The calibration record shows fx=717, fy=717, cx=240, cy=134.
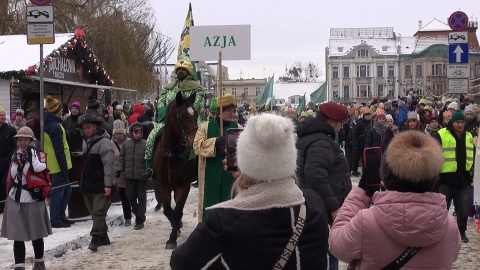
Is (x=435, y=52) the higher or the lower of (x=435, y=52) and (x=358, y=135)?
the higher

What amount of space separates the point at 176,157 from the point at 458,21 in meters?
6.91

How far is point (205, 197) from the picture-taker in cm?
832

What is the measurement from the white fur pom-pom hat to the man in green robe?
4.61 meters

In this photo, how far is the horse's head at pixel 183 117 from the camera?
9.53 metres

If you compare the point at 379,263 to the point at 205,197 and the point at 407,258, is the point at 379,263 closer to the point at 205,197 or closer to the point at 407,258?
the point at 407,258

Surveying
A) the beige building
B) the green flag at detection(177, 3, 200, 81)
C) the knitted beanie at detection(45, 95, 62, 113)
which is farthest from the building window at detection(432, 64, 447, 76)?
the knitted beanie at detection(45, 95, 62, 113)

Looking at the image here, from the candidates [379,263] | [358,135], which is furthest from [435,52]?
[379,263]

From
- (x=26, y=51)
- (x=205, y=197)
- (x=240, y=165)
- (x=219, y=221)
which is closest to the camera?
(x=219, y=221)

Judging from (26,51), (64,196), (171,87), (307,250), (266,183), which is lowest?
(64,196)

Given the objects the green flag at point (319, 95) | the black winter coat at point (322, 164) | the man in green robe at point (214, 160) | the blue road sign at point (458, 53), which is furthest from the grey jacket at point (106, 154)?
the green flag at point (319, 95)

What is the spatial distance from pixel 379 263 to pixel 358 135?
604 inches

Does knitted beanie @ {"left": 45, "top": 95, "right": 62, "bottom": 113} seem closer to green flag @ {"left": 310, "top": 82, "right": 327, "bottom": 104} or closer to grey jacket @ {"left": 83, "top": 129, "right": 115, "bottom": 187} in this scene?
grey jacket @ {"left": 83, "top": 129, "right": 115, "bottom": 187}

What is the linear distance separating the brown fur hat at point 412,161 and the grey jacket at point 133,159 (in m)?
8.40

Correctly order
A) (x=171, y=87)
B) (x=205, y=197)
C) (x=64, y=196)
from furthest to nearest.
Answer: (x=64, y=196) < (x=171, y=87) < (x=205, y=197)
